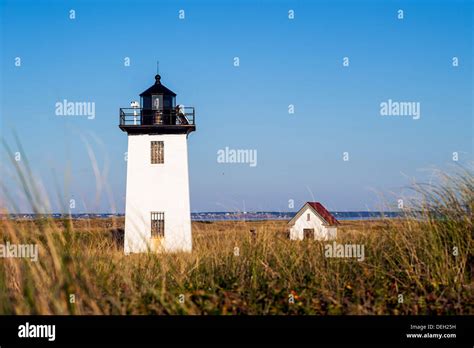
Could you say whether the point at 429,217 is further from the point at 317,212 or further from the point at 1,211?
the point at 317,212

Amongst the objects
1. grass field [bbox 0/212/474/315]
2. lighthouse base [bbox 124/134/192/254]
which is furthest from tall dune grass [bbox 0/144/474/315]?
lighthouse base [bbox 124/134/192/254]

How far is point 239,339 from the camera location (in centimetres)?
378

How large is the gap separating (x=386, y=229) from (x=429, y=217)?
0.65 meters

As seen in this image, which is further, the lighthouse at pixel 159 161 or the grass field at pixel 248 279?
the lighthouse at pixel 159 161

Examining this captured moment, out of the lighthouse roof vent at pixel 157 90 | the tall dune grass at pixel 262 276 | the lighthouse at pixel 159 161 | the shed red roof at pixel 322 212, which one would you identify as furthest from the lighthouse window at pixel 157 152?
the tall dune grass at pixel 262 276

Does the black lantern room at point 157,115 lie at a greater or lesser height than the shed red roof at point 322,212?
greater

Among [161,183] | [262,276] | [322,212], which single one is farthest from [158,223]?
[262,276]

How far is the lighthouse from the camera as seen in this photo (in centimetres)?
1975

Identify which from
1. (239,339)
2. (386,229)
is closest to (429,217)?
(386,229)

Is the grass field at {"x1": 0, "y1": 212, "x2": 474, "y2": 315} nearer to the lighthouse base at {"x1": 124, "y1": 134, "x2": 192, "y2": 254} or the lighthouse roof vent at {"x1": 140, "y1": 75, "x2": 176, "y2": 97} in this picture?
the lighthouse base at {"x1": 124, "y1": 134, "x2": 192, "y2": 254}

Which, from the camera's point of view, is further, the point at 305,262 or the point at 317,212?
the point at 317,212

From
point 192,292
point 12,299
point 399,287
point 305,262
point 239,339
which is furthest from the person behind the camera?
point 305,262

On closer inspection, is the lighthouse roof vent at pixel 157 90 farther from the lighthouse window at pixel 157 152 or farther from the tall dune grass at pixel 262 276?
the tall dune grass at pixel 262 276

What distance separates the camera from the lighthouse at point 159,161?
19.8 m
